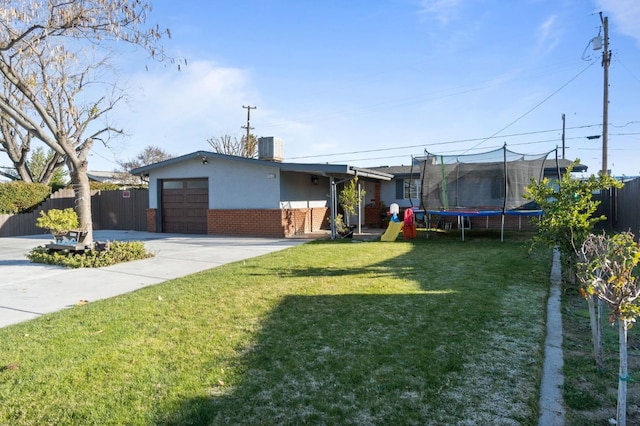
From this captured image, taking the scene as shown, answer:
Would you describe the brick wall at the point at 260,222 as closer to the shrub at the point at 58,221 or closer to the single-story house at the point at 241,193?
the single-story house at the point at 241,193

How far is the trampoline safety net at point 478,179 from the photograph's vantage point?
12.3m

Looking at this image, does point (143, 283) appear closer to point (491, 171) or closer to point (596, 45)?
point (491, 171)

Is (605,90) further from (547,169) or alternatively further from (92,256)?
(92,256)

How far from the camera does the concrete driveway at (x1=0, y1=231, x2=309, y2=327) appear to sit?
5.44m

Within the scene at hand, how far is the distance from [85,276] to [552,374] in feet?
23.4

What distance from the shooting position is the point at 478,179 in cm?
1291

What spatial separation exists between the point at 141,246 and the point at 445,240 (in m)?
8.49

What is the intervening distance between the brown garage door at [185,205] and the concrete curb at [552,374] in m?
13.1

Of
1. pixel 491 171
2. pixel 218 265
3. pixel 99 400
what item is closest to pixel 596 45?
pixel 491 171

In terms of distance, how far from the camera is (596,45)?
1767 cm

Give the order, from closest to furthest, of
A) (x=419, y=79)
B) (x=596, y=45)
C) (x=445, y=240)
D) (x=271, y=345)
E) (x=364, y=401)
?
(x=364, y=401), (x=271, y=345), (x=445, y=240), (x=596, y=45), (x=419, y=79)

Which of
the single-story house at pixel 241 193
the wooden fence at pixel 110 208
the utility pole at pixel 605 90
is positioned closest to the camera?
the single-story house at pixel 241 193

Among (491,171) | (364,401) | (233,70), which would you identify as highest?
(233,70)

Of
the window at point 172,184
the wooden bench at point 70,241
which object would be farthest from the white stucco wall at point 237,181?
the wooden bench at point 70,241
